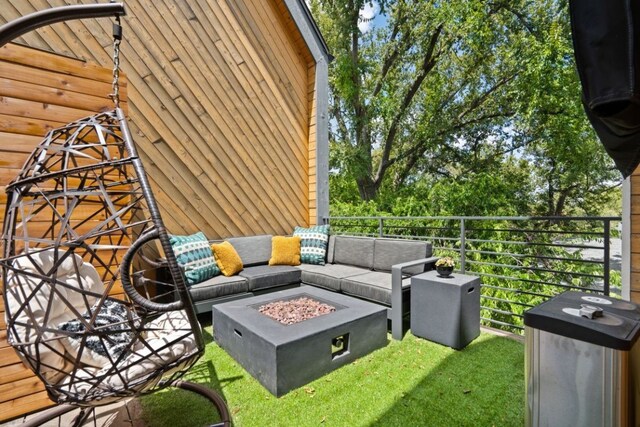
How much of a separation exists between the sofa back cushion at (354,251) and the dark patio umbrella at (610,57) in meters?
2.82

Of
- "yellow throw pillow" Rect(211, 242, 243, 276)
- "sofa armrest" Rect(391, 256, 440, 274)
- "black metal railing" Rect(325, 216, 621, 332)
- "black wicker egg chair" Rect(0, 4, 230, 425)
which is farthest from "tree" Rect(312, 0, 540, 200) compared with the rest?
"black wicker egg chair" Rect(0, 4, 230, 425)

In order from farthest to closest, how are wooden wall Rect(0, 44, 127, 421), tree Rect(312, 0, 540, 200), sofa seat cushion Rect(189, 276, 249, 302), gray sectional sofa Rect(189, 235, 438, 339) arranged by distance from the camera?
1. tree Rect(312, 0, 540, 200)
2. sofa seat cushion Rect(189, 276, 249, 302)
3. gray sectional sofa Rect(189, 235, 438, 339)
4. wooden wall Rect(0, 44, 127, 421)

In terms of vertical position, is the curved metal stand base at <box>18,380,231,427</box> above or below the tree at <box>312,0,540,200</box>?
below

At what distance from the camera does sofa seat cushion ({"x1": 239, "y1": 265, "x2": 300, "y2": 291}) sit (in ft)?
11.2

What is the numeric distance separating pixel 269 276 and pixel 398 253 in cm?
145

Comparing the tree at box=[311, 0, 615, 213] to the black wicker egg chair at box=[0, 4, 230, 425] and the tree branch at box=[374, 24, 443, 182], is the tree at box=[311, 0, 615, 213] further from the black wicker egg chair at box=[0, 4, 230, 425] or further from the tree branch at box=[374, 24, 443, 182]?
the black wicker egg chair at box=[0, 4, 230, 425]

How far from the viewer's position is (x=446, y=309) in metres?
2.54

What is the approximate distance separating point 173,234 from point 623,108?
12.3ft

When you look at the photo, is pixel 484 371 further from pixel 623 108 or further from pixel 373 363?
pixel 623 108

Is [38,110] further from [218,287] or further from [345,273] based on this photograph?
[345,273]

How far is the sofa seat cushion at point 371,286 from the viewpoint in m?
2.89

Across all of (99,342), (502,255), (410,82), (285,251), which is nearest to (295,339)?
(99,342)

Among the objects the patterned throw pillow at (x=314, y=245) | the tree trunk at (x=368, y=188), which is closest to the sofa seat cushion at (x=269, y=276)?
the patterned throw pillow at (x=314, y=245)

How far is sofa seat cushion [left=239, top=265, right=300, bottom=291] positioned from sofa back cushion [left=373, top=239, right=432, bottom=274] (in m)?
0.98
